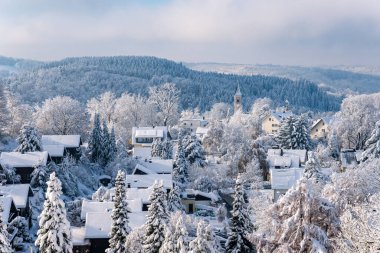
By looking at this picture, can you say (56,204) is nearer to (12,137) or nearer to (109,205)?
(109,205)

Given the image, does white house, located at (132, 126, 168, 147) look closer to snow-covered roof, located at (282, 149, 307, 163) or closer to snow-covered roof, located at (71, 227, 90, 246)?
snow-covered roof, located at (282, 149, 307, 163)

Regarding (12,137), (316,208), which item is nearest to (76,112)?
(12,137)

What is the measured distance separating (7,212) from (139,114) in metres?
63.6

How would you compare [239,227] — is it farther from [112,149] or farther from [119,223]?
[112,149]

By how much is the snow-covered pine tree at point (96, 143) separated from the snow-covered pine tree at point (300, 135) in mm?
30155

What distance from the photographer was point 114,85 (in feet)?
587

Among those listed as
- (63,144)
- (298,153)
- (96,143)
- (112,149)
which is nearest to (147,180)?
(112,149)

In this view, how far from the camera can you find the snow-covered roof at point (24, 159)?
180ft

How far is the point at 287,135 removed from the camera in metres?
80.9

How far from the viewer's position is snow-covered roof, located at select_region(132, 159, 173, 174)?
62250mm

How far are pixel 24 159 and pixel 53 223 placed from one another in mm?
27645

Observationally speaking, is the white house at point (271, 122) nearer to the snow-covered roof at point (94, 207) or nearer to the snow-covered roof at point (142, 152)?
the snow-covered roof at point (142, 152)

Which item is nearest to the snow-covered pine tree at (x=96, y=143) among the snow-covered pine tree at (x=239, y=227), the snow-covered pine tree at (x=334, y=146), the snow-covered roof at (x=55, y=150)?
the snow-covered roof at (x=55, y=150)

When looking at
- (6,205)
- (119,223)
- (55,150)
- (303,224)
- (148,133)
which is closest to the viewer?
(303,224)
